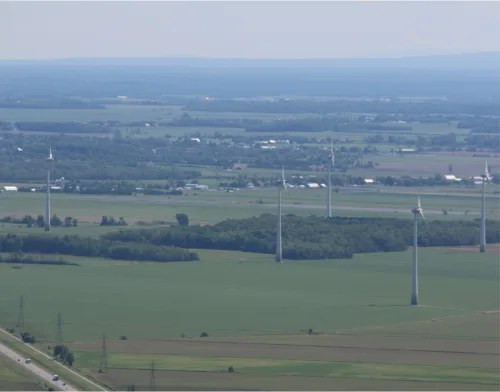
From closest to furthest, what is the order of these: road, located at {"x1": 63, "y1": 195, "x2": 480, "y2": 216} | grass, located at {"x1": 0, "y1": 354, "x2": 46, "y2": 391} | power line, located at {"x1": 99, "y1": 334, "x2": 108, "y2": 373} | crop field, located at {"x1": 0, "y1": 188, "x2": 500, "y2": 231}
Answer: grass, located at {"x1": 0, "y1": 354, "x2": 46, "y2": 391} → power line, located at {"x1": 99, "y1": 334, "x2": 108, "y2": 373} → crop field, located at {"x1": 0, "y1": 188, "x2": 500, "y2": 231} → road, located at {"x1": 63, "y1": 195, "x2": 480, "y2": 216}

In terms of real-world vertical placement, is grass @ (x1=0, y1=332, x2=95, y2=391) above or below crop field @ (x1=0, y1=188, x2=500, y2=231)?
above

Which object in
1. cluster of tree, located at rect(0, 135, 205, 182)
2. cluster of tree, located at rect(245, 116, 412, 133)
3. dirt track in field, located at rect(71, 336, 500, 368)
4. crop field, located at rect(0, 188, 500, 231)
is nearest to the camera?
dirt track in field, located at rect(71, 336, 500, 368)

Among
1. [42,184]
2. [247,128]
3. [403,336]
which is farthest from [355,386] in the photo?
[247,128]

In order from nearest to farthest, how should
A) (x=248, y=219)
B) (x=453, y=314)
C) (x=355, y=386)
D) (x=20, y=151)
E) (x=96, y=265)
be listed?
(x=355, y=386) → (x=453, y=314) → (x=96, y=265) → (x=248, y=219) → (x=20, y=151)

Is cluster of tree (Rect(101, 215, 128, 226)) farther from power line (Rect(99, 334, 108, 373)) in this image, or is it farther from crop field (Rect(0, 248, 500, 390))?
power line (Rect(99, 334, 108, 373))

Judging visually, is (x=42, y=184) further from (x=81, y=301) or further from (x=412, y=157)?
(x=81, y=301)

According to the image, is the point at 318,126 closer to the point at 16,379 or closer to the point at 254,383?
the point at 254,383

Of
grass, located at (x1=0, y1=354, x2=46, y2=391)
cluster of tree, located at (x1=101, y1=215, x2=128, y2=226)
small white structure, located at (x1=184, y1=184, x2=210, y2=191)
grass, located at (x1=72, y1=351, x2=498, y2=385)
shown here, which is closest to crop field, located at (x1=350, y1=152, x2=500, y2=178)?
small white structure, located at (x1=184, y1=184, x2=210, y2=191)

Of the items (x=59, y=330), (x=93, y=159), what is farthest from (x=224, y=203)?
(x=59, y=330)
